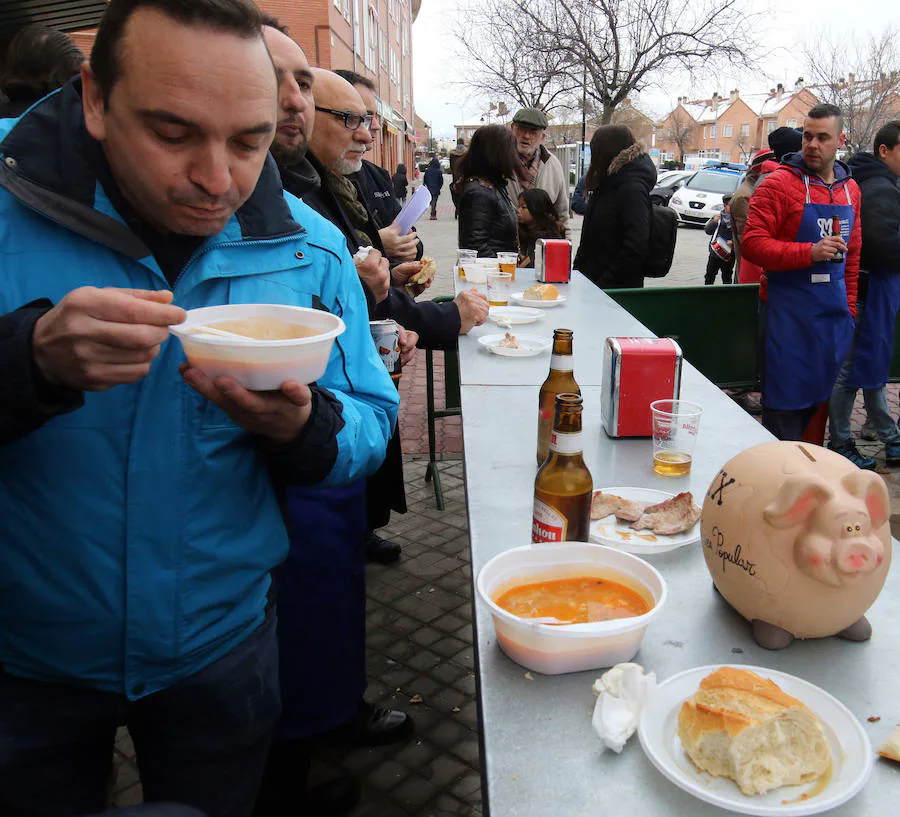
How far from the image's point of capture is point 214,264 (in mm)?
1447

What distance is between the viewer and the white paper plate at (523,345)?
353 centimetres

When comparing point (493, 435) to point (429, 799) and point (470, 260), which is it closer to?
point (429, 799)

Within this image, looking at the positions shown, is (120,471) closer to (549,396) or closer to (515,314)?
(549,396)

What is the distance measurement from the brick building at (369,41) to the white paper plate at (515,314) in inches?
118

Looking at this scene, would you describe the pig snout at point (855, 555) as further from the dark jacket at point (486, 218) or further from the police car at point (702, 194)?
the police car at point (702, 194)

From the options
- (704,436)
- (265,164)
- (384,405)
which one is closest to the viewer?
(265,164)

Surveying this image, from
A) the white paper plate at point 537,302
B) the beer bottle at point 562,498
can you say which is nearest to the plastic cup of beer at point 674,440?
the beer bottle at point 562,498

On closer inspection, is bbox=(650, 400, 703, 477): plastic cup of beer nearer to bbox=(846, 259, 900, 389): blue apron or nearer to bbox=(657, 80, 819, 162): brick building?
bbox=(846, 259, 900, 389): blue apron

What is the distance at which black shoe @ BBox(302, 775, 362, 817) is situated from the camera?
2.50 m

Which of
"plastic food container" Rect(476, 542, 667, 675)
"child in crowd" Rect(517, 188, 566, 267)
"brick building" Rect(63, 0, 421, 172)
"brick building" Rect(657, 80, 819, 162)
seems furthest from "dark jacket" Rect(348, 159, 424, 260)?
"brick building" Rect(657, 80, 819, 162)

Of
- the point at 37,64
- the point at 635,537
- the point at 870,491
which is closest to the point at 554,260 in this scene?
the point at 37,64

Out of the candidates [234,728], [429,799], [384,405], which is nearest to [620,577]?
[384,405]

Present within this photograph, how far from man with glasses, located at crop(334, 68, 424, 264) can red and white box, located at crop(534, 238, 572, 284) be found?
3.61ft

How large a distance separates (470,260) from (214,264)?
4335mm
